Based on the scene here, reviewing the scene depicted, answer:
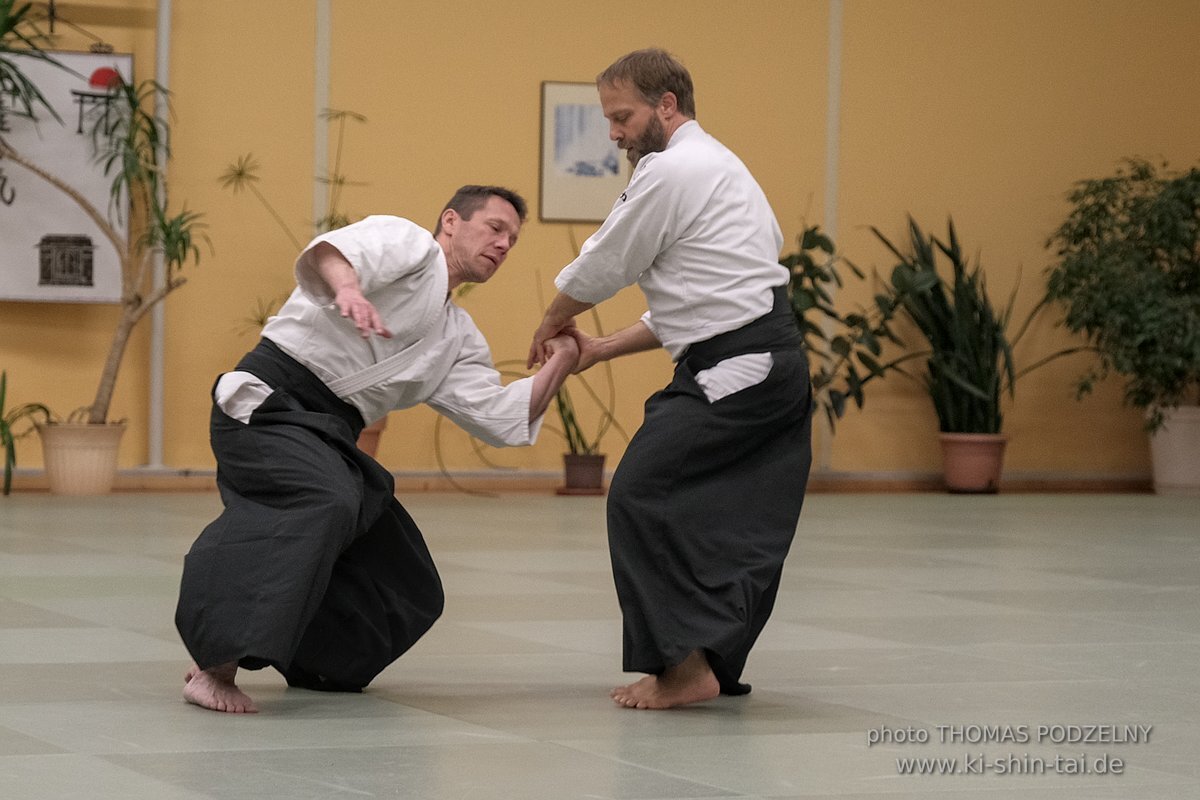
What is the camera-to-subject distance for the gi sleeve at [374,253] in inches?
130

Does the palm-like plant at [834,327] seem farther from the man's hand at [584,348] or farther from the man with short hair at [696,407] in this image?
the man with short hair at [696,407]

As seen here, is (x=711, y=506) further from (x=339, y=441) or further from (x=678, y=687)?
(x=339, y=441)

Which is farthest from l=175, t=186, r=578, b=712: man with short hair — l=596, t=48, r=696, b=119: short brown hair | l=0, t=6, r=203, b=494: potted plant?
l=0, t=6, r=203, b=494: potted plant

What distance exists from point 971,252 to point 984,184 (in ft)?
1.36

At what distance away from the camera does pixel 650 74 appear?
11.3 ft

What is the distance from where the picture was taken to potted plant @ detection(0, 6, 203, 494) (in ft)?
27.5

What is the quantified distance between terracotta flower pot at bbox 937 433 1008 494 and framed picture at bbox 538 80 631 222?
7.78ft

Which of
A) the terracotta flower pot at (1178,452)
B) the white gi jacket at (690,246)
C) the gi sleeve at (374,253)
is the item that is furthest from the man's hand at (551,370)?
the terracotta flower pot at (1178,452)

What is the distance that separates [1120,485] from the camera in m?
10.7

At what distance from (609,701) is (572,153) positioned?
21.3ft

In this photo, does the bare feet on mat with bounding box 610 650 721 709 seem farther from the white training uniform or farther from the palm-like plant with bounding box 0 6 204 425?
the palm-like plant with bounding box 0 6 204 425

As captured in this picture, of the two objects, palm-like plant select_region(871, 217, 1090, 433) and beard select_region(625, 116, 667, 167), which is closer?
beard select_region(625, 116, 667, 167)

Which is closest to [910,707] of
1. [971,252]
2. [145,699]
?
[145,699]

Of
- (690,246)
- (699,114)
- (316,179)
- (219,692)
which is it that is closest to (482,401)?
(690,246)
